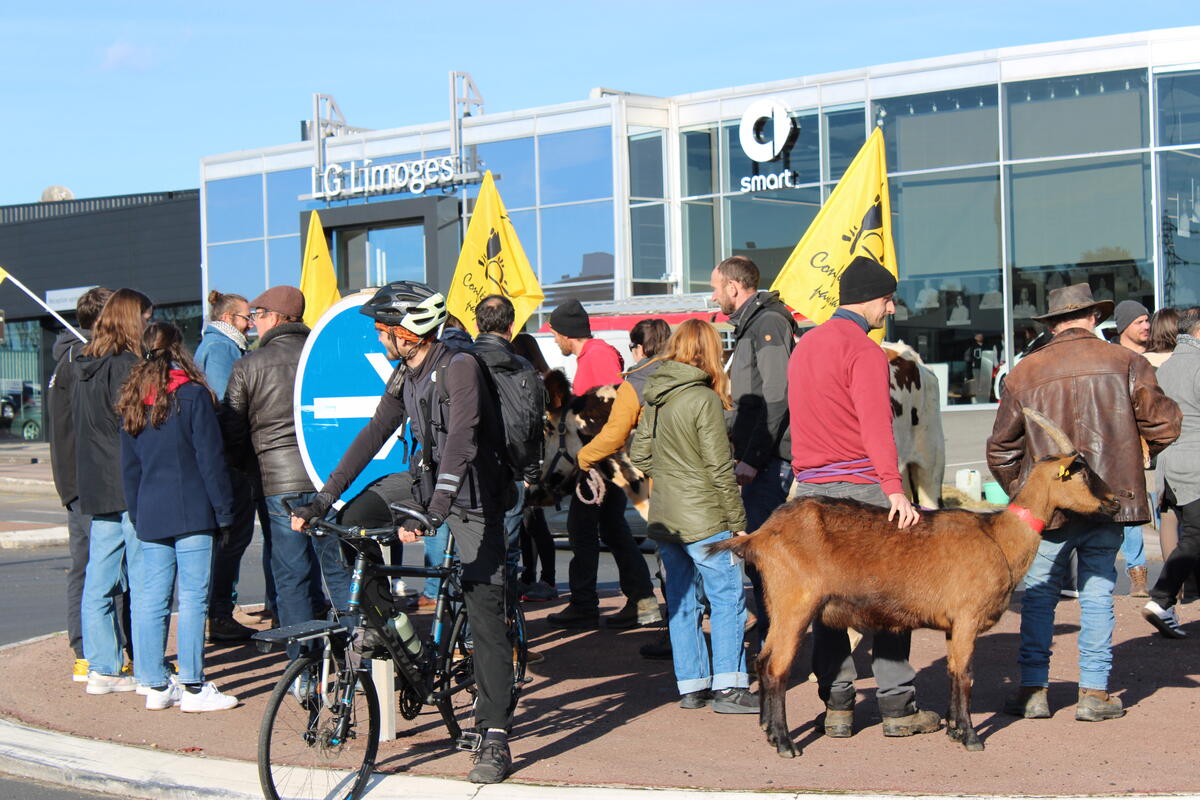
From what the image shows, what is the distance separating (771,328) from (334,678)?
323 centimetres

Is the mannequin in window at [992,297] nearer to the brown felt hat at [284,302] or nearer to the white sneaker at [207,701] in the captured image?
the brown felt hat at [284,302]

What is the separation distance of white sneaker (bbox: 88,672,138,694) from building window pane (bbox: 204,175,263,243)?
103 ft

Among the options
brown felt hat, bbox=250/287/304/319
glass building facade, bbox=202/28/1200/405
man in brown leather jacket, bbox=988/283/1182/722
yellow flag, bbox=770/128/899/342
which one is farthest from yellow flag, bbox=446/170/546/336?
glass building facade, bbox=202/28/1200/405

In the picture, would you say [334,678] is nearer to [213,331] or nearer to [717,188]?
[213,331]

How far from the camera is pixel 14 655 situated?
29.3 ft

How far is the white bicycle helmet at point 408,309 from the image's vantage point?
5.81 metres

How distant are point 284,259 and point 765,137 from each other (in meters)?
14.6

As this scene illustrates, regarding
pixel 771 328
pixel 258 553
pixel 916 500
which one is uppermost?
pixel 771 328

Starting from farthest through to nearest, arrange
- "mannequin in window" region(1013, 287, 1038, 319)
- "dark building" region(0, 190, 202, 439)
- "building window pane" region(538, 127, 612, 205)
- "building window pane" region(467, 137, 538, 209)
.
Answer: "dark building" region(0, 190, 202, 439) < "building window pane" region(467, 137, 538, 209) < "building window pane" region(538, 127, 612, 205) < "mannequin in window" region(1013, 287, 1038, 319)

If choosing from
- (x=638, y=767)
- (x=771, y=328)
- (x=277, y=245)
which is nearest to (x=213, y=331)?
(x=771, y=328)

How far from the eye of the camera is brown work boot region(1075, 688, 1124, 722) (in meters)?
6.43

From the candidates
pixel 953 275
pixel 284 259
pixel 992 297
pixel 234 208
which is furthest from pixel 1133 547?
pixel 234 208

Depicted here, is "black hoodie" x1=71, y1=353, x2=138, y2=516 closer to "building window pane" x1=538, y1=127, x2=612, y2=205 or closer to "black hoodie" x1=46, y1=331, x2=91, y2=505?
"black hoodie" x1=46, y1=331, x2=91, y2=505

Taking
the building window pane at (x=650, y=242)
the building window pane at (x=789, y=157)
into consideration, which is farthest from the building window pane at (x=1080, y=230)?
the building window pane at (x=650, y=242)
